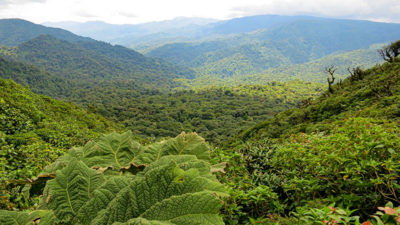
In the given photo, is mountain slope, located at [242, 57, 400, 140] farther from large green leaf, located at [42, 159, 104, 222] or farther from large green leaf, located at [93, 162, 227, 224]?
large green leaf, located at [42, 159, 104, 222]

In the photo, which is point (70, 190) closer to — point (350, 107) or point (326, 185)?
point (326, 185)

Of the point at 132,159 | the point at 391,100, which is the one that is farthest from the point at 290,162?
the point at 391,100

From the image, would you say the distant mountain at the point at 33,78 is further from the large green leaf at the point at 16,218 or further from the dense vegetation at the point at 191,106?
the large green leaf at the point at 16,218

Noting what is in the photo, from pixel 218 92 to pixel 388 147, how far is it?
11010 centimetres

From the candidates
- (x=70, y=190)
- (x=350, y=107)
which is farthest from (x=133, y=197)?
(x=350, y=107)

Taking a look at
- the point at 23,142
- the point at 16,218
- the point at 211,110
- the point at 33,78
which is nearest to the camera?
the point at 16,218

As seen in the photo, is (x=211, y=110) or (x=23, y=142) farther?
(x=211, y=110)

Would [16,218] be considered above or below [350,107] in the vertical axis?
above

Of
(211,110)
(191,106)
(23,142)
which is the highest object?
(23,142)

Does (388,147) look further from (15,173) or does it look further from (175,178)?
(15,173)

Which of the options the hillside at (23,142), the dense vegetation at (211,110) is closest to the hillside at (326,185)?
the hillside at (23,142)

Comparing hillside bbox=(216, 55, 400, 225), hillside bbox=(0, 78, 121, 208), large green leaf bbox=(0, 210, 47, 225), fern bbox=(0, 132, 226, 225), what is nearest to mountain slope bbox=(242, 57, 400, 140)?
hillside bbox=(216, 55, 400, 225)

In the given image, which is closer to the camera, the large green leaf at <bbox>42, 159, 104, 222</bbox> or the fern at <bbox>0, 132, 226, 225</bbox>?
the fern at <bbox>0, 132, 226, 225</bbox>

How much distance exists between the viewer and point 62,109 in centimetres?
1975
